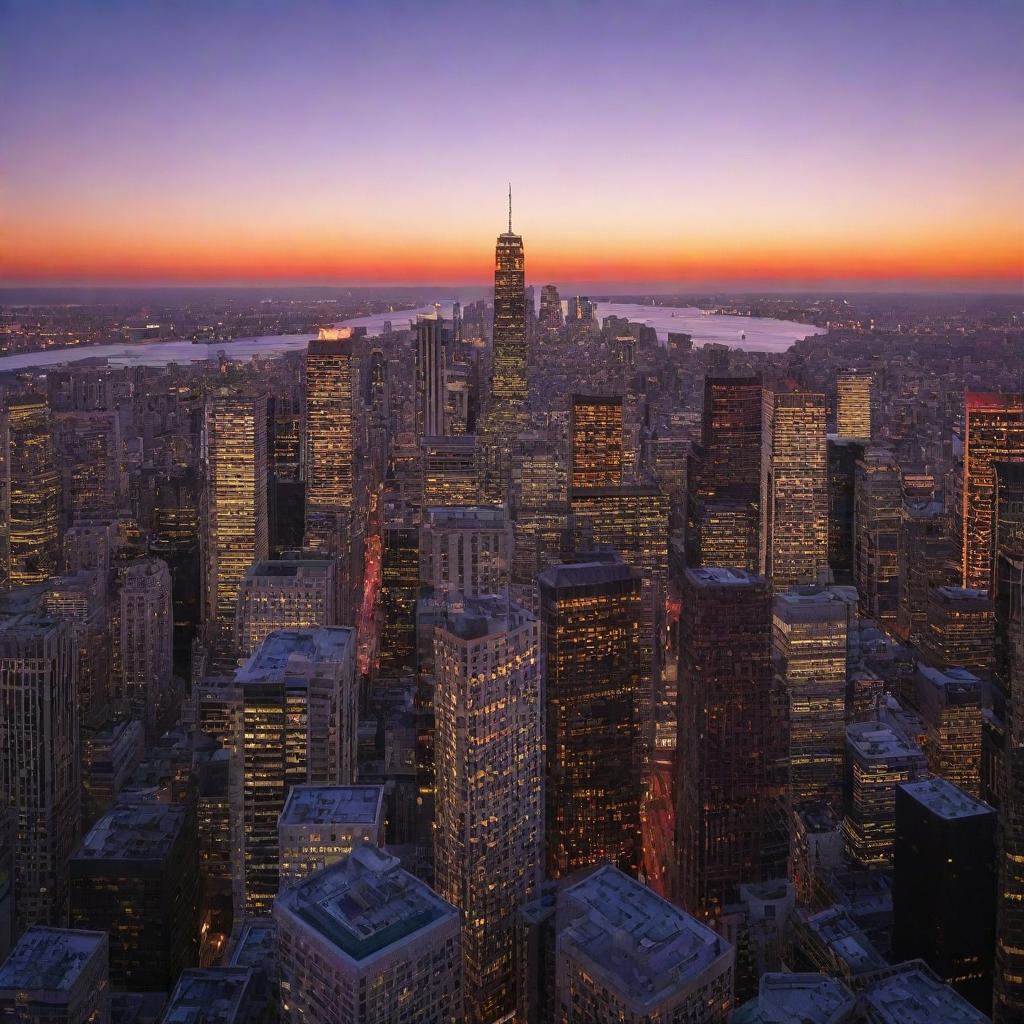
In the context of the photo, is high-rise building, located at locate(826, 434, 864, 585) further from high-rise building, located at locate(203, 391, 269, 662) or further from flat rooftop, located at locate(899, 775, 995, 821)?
high-rise building, located at locate(203, 391, 269, 662)

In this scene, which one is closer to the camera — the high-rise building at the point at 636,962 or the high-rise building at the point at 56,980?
the high-rise building at the point at 636,962

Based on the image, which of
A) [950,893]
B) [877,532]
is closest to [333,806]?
[950,893]

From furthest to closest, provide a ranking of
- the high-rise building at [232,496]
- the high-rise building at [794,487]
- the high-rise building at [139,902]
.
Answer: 1. the high-rise building at [794,487]
2. the high-rise building at [232,496]
3. the high-rise building at [139,902]

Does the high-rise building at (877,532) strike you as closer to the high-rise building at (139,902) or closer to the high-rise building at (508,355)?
the high-rise building at (508,355)

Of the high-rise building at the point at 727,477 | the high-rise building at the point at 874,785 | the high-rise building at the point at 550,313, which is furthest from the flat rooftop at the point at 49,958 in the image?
the high-rise building at the point at 550,313

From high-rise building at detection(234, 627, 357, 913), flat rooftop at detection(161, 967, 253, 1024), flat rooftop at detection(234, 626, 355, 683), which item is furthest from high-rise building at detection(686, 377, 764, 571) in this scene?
flat rooftop at detection(161, 967, 253, 1024)

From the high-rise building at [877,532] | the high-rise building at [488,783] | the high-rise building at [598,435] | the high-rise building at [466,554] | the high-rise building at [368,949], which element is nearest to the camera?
the high-rise building at [368,949]

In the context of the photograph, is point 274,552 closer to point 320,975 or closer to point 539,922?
Answer: point 539,922
